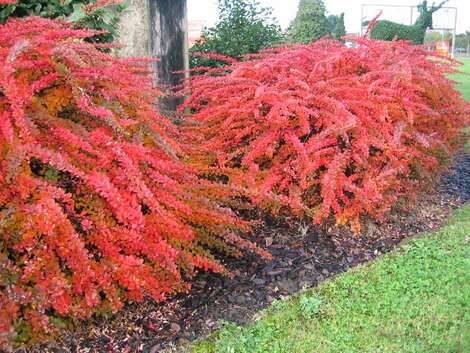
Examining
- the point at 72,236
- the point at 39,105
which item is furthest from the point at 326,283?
the point at 39,105

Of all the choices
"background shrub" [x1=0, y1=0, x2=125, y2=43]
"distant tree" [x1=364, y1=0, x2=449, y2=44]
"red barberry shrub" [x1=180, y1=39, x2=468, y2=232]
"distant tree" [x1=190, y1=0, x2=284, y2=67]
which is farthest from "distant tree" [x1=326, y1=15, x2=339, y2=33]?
"background shrub" [x1=0, y1=0, x2=125, y2=43]

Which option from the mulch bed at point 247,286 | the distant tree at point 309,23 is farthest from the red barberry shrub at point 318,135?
the distant tree at point 309,23

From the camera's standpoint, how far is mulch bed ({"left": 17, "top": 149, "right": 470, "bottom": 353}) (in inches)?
101

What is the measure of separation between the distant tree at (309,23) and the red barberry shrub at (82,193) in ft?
44.0

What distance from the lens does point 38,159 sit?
8.15ft

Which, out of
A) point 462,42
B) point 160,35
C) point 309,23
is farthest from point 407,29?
point 462,42

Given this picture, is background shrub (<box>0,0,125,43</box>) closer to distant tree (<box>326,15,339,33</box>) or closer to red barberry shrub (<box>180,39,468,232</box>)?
red barberry shrub (<box>180,39,468,232</box>)

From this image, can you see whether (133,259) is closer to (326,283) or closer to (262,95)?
(326,283)

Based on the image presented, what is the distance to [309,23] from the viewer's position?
16047 millimetres

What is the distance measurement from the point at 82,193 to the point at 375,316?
5.50 feet

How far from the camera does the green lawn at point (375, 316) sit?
8.31ft

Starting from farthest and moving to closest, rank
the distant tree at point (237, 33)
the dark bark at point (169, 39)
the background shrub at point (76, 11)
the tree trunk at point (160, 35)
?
1. the distant tree at point (237, 33)
2. the dark bark at point (169, 39)
3. the tree trunk at point (160, 35)
4. the background shrub at point (76, 11)

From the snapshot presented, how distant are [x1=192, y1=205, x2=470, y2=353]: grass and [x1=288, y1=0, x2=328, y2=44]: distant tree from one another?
1311cm

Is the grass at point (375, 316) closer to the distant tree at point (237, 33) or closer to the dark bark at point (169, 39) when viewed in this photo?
the dark bark at point (169, 39)
